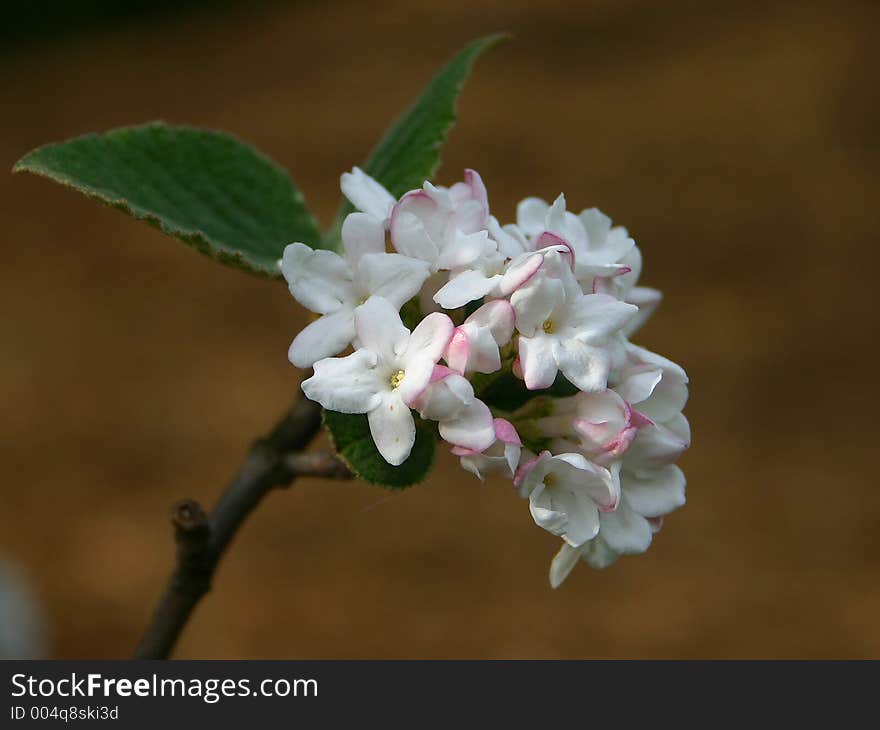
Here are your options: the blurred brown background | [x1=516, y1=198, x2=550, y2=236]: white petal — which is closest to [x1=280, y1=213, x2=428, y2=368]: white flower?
[x1=516, y1=198, x2=550, y2=236]: white petal

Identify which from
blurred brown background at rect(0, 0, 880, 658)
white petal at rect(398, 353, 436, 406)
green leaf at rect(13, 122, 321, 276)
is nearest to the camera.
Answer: white petal at rect(398, 353, 436, 406)

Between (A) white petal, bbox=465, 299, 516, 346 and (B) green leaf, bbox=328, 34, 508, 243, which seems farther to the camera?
(B) green leaf, bbox=328, 34, 508, 243

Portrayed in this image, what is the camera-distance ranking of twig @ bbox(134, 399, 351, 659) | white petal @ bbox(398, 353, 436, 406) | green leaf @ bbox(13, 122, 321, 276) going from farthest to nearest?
twig @ bbox(134, 399, 351, 659)
green leaf @ bbox(13, 122, 321, 276)
white petal @ bbox(398, 353, 436, 406)

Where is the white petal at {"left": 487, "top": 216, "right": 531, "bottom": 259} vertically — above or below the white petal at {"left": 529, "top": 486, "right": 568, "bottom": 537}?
above

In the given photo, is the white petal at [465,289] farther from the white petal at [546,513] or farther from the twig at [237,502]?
the twig at [237,502]

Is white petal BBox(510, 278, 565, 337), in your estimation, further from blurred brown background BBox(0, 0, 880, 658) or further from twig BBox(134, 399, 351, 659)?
blurred brown background BBox(0, 0, 880, 658)

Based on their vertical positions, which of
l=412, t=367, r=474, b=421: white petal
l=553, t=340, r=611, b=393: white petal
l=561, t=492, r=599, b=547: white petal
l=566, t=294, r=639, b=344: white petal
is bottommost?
l=561, t=492, r=599, b=547: white petal

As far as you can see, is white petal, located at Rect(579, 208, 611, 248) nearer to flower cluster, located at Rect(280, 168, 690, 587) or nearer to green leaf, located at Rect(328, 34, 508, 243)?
flower cluster, located at Rect(280, 168, 690, 587)

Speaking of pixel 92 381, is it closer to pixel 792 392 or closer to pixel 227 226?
pixel 792 392
